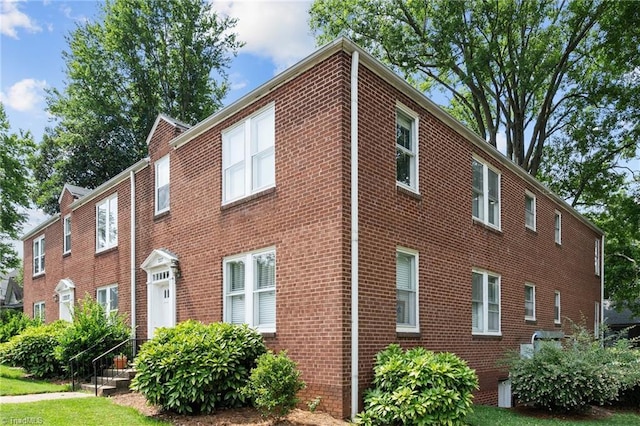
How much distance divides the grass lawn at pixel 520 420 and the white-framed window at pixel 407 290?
80.0 inches

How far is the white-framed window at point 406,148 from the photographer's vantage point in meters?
10.9

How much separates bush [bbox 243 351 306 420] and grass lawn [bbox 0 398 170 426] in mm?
1754

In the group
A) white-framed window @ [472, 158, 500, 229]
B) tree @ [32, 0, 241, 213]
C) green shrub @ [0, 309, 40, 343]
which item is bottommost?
green shrub @ [0, 309, 40, 343]

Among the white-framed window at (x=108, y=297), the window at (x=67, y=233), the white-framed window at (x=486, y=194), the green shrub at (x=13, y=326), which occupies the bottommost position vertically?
the green shrub at (x=13, y=326)

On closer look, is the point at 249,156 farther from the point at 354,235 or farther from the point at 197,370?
the point at 197,370

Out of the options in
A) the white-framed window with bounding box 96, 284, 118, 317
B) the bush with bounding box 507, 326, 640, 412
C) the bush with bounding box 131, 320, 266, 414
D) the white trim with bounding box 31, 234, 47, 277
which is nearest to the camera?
the bush with bounding box 131, 320, 266, 414

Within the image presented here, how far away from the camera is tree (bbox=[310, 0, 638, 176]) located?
1017 inches

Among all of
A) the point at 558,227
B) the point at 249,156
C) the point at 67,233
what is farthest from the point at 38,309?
the point at 558,227

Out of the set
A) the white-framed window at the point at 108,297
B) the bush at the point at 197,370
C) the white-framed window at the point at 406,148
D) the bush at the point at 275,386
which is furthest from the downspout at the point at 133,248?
the white-framed window at the point at 406,148

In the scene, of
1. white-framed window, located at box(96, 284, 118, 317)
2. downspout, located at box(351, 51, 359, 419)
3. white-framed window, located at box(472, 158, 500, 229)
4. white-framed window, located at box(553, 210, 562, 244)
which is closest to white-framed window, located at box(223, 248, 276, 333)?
downspout, located at box(351, 51, 359, 419)

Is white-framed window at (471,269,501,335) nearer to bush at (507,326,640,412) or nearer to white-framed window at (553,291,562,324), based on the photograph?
bush at (507,326,640,412)

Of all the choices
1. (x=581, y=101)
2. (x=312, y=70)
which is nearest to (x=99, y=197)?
(x=312, y=70)

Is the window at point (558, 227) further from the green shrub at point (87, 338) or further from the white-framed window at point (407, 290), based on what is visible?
the green shrub at point (87, 338)

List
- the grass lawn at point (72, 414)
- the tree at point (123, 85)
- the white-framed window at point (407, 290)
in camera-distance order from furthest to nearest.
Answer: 1. the tree at point (123, 85)
2. the white-framed window at point (407, 290)
3. the grass lawn at point (72, 414)
